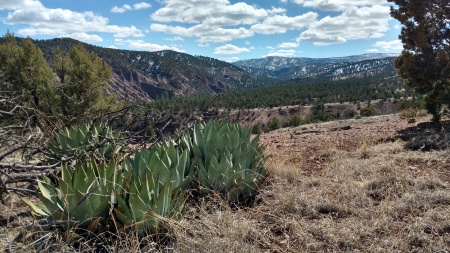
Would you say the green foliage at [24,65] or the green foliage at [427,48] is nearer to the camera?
the green foliage at [427,48]

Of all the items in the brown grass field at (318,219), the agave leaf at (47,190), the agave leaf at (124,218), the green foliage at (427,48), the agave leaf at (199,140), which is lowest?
the brown grass field at (318,219)

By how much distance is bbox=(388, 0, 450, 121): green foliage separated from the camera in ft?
30.3

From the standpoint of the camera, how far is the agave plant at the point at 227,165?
348 cm

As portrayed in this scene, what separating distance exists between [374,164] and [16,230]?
429 centimetres

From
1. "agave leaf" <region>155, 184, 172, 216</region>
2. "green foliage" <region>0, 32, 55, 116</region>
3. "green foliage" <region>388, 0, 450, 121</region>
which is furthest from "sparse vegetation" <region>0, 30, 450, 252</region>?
"green foliage" <region>0, 32, 55, 116</region>

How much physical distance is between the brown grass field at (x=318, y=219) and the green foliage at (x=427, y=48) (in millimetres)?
5858

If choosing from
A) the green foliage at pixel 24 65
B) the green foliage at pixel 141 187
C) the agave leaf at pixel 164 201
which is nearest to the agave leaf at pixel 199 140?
the green foliage at pixel 141 187

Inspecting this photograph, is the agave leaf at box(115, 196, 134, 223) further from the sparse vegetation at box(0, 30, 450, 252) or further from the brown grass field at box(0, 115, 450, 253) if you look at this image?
the brown grass field at box(0, 115, 450, 253)

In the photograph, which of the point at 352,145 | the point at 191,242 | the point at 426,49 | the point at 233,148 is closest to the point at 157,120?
the point at 233,148

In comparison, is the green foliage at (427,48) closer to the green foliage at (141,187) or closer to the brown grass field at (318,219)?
the brown grass field at (318,219)

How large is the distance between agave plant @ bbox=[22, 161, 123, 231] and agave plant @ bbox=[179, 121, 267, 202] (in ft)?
3.10

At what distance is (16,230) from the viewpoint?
2.79 meters

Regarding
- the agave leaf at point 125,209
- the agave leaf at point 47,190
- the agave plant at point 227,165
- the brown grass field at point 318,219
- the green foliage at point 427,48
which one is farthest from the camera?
the green foliage at point 427,48

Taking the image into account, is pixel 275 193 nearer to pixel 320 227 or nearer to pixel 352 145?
pixel 320 227
